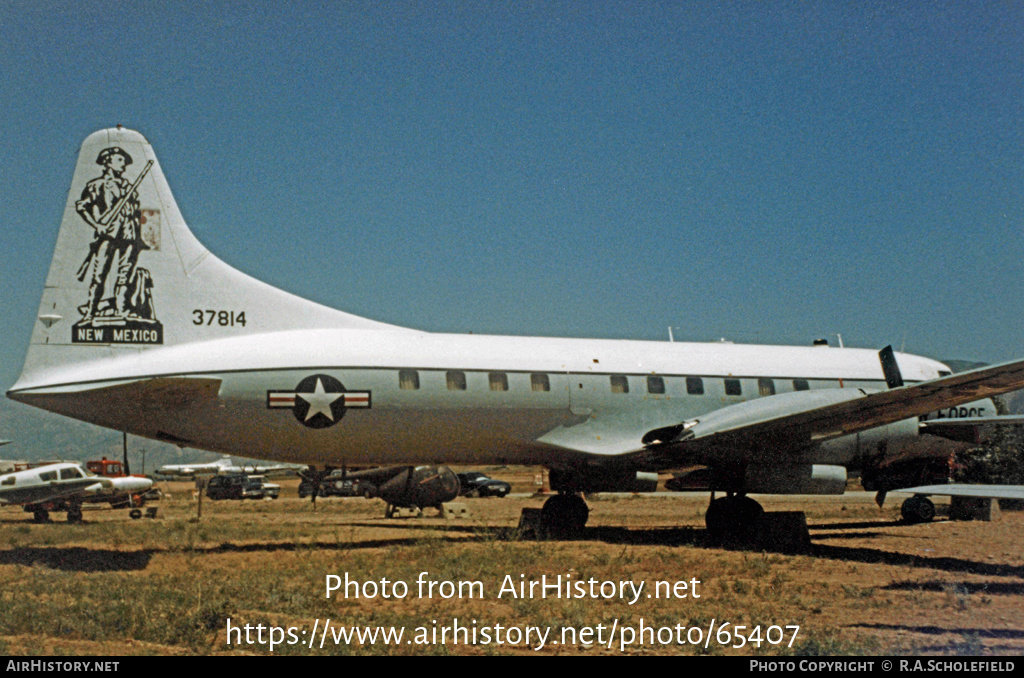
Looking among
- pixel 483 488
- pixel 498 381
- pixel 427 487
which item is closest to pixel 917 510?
pixel 427 487

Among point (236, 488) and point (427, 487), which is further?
point (236, 488)

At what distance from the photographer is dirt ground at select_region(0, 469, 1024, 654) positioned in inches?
308

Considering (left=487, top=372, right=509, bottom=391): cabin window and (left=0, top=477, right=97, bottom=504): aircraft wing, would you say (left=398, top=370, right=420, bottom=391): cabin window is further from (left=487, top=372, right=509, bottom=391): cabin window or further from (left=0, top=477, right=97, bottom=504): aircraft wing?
(left=0, top=477, right=97, bottom=504): aircraft wing

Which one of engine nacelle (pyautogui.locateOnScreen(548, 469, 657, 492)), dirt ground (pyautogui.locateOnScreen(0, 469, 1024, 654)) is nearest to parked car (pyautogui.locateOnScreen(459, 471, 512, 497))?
dirt ground (pyautogui.locateOnScreen(0, 469, 1024, 654))

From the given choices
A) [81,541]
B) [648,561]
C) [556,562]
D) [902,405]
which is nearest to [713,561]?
[648,561]

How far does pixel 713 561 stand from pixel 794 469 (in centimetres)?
283

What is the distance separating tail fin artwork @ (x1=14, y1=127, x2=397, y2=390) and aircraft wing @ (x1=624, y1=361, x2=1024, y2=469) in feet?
24.9

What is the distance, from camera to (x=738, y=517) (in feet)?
52.9

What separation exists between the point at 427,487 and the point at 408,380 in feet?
25.0

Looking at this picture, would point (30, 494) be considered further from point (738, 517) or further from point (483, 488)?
point (483, 488)

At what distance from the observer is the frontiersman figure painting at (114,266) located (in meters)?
13.3

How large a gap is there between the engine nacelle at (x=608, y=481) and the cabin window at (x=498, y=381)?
2943mm

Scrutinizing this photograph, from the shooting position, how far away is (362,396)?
14141mm

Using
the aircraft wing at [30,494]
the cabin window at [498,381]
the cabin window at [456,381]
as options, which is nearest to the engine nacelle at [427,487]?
the cabin window at [498,381]
